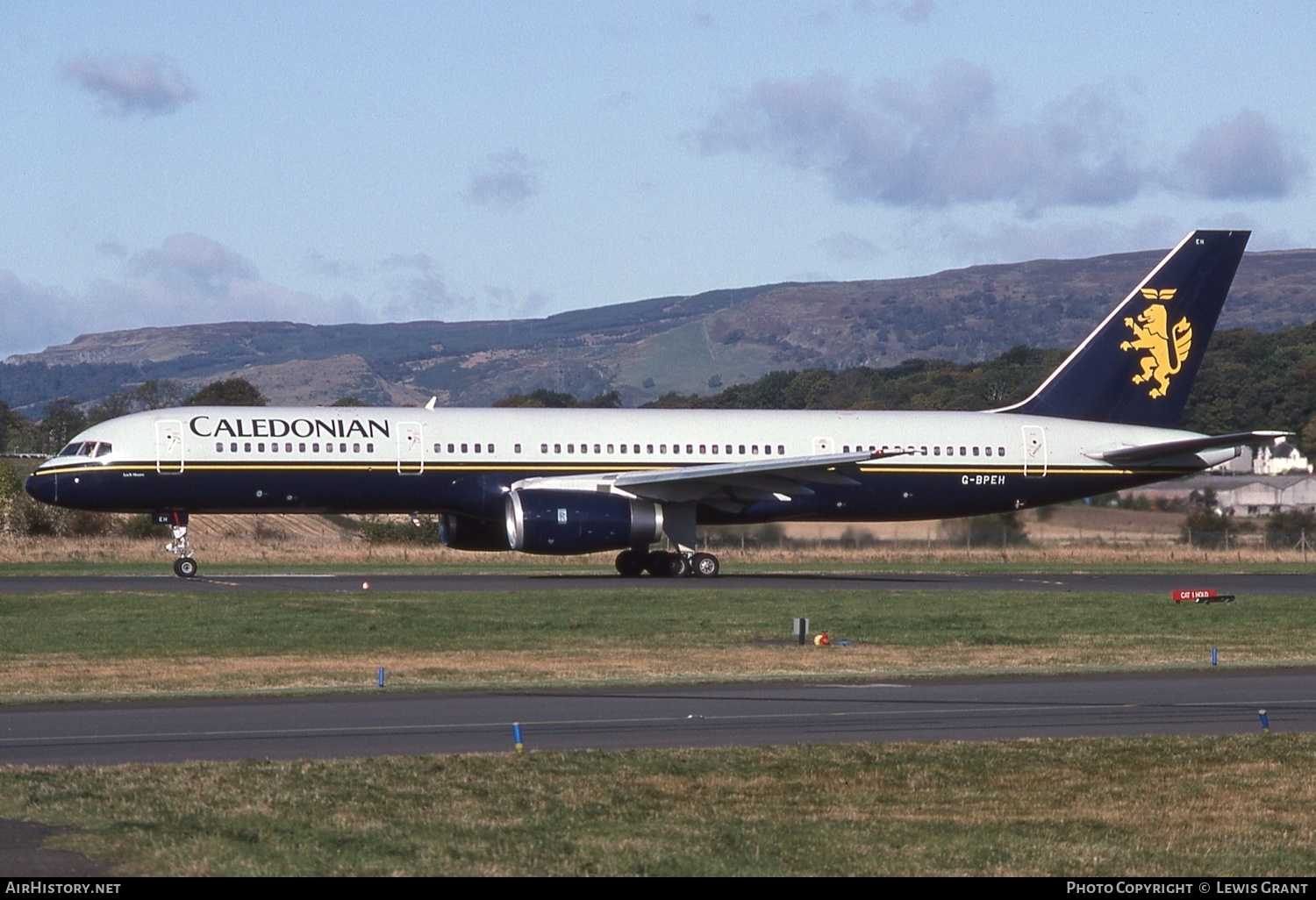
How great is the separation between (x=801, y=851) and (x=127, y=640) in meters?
18.1

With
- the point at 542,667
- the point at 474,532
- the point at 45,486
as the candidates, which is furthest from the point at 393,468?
the point at 542,667

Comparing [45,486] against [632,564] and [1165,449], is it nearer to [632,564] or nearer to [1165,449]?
[632,564]

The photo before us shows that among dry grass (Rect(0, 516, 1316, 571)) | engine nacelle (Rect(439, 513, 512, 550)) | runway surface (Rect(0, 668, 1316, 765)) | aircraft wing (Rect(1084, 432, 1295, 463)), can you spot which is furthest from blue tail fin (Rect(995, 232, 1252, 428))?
runway surface (Rect(0, 668, 1316, 765))

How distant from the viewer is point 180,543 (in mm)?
42281

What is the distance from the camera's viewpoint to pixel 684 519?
142 feet

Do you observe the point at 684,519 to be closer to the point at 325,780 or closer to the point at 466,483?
the point at 466,483

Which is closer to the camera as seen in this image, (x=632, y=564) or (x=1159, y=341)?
(x=632, y=564)

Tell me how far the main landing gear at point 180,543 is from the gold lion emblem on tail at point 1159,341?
81.9ft

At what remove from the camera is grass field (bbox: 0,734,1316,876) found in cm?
1098

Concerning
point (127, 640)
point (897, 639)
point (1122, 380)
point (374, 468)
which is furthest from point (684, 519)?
point (127, 640)

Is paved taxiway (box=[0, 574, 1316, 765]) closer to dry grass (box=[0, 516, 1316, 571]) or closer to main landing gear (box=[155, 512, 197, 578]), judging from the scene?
main landing gear (box=[155, 512, 197, 578])

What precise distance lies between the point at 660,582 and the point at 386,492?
22.3ft

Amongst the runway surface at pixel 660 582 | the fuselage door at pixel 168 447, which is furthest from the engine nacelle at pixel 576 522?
the fuselage door at pixel 168 447

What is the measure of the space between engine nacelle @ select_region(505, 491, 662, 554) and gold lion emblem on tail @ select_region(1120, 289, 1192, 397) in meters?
14.7
